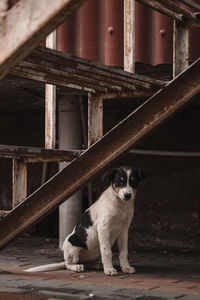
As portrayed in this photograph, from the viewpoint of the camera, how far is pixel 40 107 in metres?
9.45

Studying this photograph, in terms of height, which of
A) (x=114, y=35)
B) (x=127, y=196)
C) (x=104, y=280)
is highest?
(x=114, y=35)

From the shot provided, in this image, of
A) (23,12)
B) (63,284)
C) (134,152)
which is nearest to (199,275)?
(63,284)

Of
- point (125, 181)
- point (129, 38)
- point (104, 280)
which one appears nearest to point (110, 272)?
point (104, 280)

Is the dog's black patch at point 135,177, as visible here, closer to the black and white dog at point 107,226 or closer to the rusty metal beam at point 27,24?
the black and white dog at point 107,226

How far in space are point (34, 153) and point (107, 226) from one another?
235cm

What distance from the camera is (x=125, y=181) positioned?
584 cm

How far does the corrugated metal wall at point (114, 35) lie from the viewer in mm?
5609

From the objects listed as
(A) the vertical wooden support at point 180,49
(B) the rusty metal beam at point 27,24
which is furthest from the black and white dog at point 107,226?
(B) the rusty metal beam at point 27,24

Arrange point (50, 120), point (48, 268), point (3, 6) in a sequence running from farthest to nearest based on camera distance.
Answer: point (48, 268), point (50, 120), point (3, 6)

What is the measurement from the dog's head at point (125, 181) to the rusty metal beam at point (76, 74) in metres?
2.10

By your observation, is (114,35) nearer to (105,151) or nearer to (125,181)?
(125,181)

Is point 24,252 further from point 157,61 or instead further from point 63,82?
point 63,82

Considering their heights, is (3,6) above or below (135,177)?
above

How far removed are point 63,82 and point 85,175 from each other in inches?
25.6
